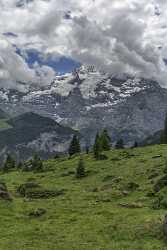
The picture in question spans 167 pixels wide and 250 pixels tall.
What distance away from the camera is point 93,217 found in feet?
161

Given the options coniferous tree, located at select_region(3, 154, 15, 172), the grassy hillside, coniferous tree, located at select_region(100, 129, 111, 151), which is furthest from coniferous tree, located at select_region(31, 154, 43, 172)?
the grassy hillside

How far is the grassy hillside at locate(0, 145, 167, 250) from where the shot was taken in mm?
38188

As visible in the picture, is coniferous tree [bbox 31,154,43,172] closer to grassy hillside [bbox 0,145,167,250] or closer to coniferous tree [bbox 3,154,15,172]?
coniferous tree [bbox 3,154,15,172]

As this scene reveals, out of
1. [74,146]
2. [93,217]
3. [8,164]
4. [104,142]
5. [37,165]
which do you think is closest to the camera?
[93,217]

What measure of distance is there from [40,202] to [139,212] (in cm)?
1787

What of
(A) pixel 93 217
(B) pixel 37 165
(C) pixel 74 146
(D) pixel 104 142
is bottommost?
(A) pixel 93 217

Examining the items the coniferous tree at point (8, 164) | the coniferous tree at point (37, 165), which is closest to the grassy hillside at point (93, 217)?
the coniferous tree at point (37, 165)

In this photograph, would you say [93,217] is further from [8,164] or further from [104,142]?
[8,164]

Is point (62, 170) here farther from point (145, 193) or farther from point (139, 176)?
point (145, 193)

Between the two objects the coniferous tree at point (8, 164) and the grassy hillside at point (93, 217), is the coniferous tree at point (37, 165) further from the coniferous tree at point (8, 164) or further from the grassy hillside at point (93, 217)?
the grassy hillside at point (93, 217)

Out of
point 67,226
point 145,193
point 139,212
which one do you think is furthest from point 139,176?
point 67,226

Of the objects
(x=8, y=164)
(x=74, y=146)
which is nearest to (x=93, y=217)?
(x=8, y=164)

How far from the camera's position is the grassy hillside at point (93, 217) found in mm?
38188

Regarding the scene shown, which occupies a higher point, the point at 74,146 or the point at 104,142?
the point at 104,142
